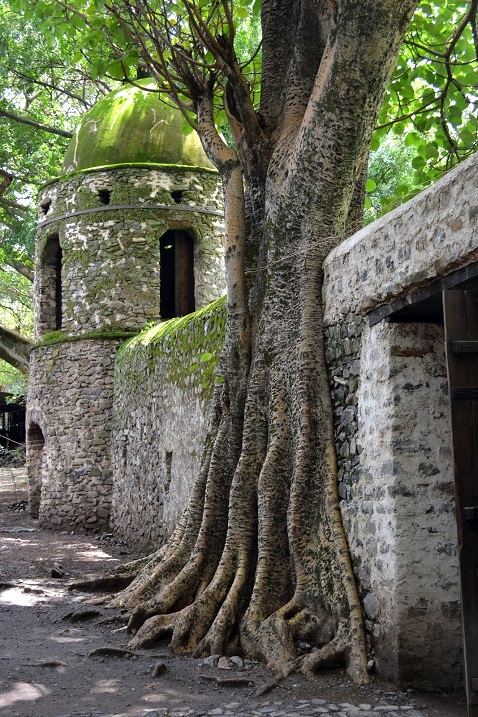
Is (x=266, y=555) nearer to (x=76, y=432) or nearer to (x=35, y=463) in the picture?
(x=76, y=432)

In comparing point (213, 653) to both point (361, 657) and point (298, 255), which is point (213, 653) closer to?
point (361, 657)

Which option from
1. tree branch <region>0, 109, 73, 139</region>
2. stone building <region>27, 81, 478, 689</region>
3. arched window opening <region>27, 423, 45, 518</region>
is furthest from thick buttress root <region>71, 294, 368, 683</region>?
tree branch <region>0, 109, 73, 139</region>

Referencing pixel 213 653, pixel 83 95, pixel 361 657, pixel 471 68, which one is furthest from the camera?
pixel 83 95

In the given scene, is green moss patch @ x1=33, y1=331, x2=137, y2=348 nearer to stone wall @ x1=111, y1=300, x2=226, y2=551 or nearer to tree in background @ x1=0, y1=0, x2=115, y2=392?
stone wall @ x1=111, y1=300, x2=226, y2=551

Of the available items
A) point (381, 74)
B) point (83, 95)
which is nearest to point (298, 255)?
point (381, 74)

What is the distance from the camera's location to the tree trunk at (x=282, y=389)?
19.8 ft

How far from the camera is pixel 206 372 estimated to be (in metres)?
9.45

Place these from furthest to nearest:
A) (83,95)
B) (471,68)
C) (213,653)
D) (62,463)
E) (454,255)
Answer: (83,95) → (62,463) → (471,68) → (213,653) → (454,255)

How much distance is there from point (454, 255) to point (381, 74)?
2.39 m

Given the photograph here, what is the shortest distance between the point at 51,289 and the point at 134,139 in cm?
317

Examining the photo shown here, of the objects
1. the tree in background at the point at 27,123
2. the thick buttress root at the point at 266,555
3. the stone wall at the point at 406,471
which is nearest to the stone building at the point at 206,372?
the stone wall at the point at 406,471

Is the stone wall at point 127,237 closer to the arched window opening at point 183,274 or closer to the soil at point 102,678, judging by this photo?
the arched window opening at point 183,274

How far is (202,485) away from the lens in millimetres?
7484

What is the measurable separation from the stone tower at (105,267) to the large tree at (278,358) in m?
6.54
